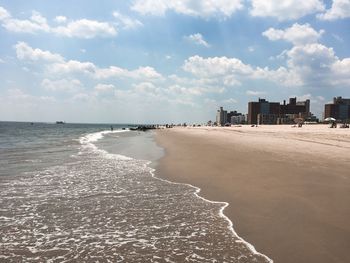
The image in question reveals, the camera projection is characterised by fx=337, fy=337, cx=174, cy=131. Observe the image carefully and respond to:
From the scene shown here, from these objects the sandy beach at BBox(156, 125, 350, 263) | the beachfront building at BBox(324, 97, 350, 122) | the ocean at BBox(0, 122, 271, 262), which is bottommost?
the ocean at BBox(0, 122, 271, 262)

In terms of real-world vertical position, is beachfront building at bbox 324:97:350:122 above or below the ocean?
above

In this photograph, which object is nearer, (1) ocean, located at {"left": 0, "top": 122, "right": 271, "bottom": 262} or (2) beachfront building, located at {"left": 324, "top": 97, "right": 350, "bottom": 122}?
(1) ocean, located at {"left": 0, "top": 122, "right": 271, "bottom": 262}

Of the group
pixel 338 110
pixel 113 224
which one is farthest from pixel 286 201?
pixel 338 110

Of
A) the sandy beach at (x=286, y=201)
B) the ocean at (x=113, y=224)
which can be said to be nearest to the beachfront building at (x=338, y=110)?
the sandy beach at (x=286, y=201)

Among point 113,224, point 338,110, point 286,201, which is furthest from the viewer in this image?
point 338,110

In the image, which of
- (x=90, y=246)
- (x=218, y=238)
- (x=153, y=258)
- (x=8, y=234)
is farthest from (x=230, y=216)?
(x=8, y=234)

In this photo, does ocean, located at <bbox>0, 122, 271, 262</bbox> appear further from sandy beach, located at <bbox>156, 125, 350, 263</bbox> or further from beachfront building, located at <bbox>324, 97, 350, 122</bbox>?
beachfront building, located at <bbox>324, 97, 350, 122</bbox>

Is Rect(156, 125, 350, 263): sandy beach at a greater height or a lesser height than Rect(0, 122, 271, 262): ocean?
greater

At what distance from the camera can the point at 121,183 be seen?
44.7 ft

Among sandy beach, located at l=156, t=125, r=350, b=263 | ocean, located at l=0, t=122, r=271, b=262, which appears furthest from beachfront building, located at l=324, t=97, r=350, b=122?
ocean, located at l=0, t=122, r=271, b=262

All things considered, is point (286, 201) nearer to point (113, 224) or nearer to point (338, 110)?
point (113, 224)

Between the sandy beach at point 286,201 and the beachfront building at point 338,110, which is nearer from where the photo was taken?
the sandy beach at point 286,201

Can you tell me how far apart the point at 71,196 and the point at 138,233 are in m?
4.58

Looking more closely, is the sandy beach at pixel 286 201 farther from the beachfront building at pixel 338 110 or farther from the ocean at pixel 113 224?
the beachfront building at pixel 338 110
